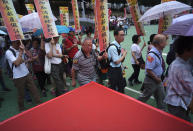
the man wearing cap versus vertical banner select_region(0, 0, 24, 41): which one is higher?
vertical banner select_region(0, 0, 24, 41)

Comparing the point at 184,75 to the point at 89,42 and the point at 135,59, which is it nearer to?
the point at 89,42

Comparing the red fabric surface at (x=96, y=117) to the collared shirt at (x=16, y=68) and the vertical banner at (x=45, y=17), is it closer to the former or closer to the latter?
the vertical banner at (x=45, y=17)

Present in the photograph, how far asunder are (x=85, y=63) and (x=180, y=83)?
159 cm

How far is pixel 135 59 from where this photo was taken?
389 centimetres

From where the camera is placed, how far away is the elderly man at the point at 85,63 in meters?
2.55

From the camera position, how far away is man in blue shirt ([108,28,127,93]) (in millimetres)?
2674

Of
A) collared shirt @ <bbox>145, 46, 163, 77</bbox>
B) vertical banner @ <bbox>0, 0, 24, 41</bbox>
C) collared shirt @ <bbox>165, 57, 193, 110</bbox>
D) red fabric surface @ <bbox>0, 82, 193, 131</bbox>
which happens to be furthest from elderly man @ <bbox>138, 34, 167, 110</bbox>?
vertical banner @ <bbox>0, 0, 24, 41</bbox>

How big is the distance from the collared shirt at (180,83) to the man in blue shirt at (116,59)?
124 centimetres

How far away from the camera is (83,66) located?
2619 mm

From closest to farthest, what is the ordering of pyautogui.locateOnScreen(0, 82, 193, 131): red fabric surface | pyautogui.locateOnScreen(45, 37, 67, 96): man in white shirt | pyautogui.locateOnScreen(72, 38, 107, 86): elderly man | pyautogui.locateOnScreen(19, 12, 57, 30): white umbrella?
pyautogui.locateOnScreen(0, 82, 193, 131): red fabric surface
pyautogui.locateOnScreen(72, 38, 107, 86): elderly man
pyautogui.locateOnScreen(45, 37, 67, 96): man in white shirt
pyautogui.locateOnScreen(19, 12, 57, 30): white umbrella

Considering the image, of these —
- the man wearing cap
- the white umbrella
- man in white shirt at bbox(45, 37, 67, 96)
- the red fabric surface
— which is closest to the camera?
the red fabric surface

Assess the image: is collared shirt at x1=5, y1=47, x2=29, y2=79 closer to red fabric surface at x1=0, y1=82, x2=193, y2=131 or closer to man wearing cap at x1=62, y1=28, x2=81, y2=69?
man wearing cap at x1=62, y1=28, x2=81, y2=69

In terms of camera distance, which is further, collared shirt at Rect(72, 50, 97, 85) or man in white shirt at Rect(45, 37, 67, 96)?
man in white shirt at Rect(45, 37, 67, 96)

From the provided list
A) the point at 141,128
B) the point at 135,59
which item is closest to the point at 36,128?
the point at 141,128
